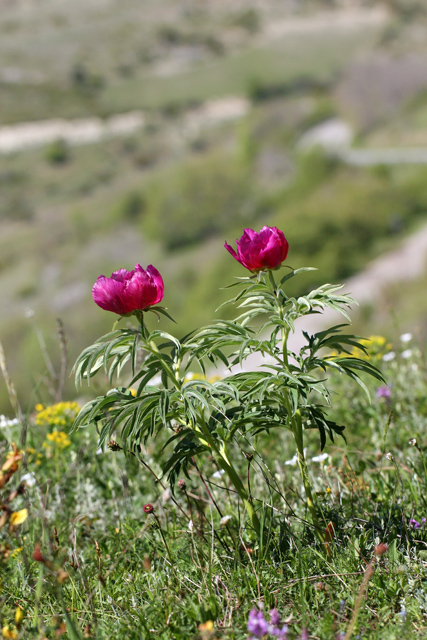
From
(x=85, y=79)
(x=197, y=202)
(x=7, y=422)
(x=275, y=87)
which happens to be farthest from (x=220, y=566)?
(x=85, y=79)

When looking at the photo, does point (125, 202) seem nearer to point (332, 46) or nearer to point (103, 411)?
point (103, 411)

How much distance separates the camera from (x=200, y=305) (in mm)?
16016

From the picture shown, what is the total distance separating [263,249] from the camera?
1.71 meters

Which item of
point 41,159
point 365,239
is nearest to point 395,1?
point 41,159

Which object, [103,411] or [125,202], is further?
[125,202]

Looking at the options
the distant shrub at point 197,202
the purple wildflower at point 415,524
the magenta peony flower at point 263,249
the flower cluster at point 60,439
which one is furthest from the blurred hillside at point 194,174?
the purple wildflower at point 415,524

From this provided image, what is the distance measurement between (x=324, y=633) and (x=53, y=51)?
78839mm

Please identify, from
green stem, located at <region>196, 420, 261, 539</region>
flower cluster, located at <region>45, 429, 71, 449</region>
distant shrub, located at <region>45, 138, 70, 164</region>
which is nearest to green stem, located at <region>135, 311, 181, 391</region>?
green stem, located at <region>196, 420, 261, 539</region>

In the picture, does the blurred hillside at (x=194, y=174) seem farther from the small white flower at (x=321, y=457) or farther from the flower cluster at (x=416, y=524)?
the flower cluster at (x=416, y=524)

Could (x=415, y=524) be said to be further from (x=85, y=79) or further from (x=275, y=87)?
(x=85, y=79)

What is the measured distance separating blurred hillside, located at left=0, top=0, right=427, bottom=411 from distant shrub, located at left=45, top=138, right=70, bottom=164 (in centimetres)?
15

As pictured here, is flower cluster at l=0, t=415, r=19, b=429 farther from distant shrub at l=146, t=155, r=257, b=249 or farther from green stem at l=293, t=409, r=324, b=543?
distant shrub at l=146, t=155, r=257, b=249

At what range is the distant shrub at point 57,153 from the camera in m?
42.7

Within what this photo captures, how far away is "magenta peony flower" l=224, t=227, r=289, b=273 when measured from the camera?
5.59 ft
